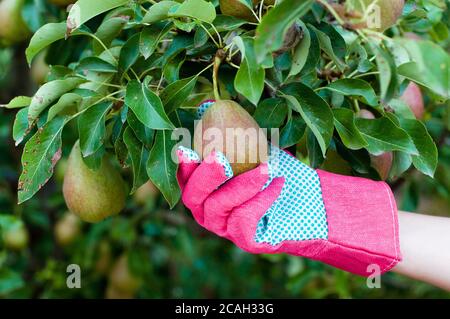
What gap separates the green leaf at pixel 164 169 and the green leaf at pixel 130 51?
5.2 inches

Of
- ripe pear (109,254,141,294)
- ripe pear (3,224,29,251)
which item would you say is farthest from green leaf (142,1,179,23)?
ripe pear (109,254,141,294)

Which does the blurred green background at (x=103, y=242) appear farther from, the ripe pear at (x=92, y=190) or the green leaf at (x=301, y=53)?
the green leaf at (x=301, y=53)

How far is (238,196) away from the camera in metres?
0.97

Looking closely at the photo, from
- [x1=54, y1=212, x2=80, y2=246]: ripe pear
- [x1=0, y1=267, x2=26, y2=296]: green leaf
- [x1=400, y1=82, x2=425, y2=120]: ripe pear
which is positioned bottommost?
[x1=54, y1=212, x2=80, y2=246]: ripe pear

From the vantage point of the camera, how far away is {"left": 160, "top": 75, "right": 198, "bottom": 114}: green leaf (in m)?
1.00

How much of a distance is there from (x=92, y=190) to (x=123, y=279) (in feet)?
3.21

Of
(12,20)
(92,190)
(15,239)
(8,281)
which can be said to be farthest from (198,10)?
(15,239)

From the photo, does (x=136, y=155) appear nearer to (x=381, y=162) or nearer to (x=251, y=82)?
(x=251, y=82)

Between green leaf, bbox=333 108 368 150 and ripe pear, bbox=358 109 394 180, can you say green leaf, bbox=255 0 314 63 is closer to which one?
green leaf, bbox=333 108 368 150

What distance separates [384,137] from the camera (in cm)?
102

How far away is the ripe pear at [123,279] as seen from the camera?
2.08 meters

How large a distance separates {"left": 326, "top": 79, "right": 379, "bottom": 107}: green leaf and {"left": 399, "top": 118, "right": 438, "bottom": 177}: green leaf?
0.08 meters

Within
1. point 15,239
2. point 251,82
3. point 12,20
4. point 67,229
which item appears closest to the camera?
point 251,82
